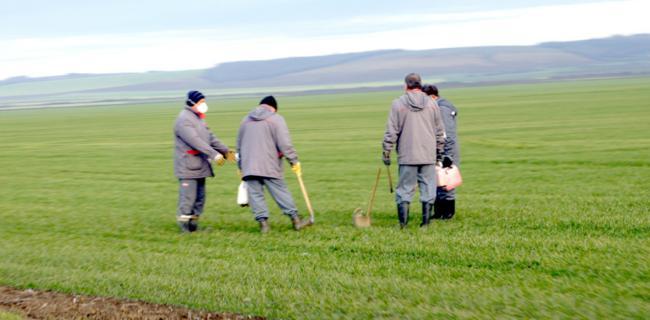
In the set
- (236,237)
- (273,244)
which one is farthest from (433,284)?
(236,237)

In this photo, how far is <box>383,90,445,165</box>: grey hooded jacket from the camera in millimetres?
11828

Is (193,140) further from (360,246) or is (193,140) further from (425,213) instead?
(425,213)

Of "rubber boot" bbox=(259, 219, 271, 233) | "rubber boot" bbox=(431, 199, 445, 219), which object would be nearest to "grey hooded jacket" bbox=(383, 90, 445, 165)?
"rubber boot" bbox=(431, 199, 445, 219)

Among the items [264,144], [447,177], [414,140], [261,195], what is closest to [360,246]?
[414,140]

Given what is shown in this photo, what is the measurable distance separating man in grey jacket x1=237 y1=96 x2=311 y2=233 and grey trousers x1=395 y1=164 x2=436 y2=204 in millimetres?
1502

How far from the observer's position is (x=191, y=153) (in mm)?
12570

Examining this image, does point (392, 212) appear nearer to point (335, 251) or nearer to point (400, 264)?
point (335, 251)

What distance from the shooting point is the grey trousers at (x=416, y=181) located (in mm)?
11961

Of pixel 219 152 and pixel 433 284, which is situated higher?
pixel 219 152

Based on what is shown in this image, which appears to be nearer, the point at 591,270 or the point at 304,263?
the point at 591,270

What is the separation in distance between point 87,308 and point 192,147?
14.3 feet

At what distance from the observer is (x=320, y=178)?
798 inches

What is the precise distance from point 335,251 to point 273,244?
1077mm

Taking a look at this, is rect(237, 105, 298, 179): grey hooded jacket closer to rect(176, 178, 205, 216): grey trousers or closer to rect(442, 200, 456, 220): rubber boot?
rect(176, 178, 205, 216): grey trousers
